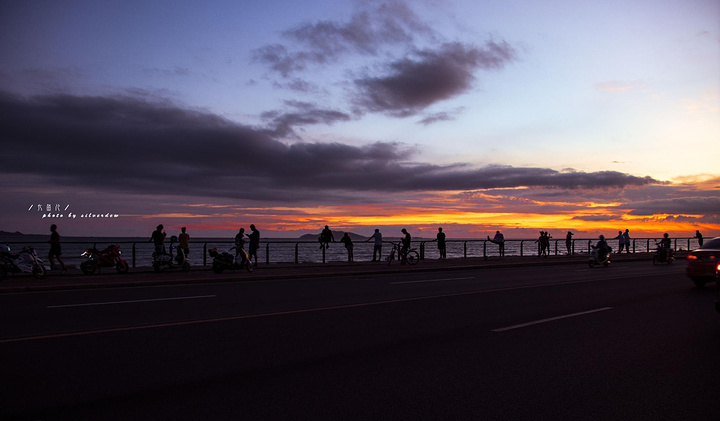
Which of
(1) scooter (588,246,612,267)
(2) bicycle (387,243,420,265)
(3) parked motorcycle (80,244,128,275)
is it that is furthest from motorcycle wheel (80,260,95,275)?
(1) scooter (588,246,612,267)

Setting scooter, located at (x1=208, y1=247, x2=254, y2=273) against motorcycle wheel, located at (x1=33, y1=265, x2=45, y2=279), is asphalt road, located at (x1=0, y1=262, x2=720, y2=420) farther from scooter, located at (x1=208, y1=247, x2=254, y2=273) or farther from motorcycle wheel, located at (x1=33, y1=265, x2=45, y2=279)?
scooter, located at (x1=208, y1=247, x2=254, y2=273)

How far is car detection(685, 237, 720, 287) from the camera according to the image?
1527 centimetres

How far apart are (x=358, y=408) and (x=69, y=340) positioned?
4.90 metres

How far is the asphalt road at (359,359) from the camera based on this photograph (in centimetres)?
470

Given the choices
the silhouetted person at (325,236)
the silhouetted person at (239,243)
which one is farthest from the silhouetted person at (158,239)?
the silhouetted person at (325,236)

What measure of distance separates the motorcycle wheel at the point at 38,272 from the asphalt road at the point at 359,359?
6514mm

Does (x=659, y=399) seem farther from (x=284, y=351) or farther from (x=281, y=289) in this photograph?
(x=281, y=289)

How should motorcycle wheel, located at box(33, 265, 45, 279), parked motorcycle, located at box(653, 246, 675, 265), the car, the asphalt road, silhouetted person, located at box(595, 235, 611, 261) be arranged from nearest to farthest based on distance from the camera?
the asphalt road → the car → motorcycle wheel, located at box(33, 265, 45, 279) → silhouetted person, located at box(595, 235, 611, 261) → parked motorcycle, located at box(653, 246, 675, 265)

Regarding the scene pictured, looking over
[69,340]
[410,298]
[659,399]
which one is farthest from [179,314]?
[659,399]

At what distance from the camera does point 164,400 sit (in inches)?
190

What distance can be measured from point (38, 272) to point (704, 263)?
68.6ft

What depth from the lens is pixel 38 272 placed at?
18.0 metres

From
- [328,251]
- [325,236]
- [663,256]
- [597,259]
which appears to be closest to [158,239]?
[325,236]

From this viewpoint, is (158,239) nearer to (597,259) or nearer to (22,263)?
(22,263)
